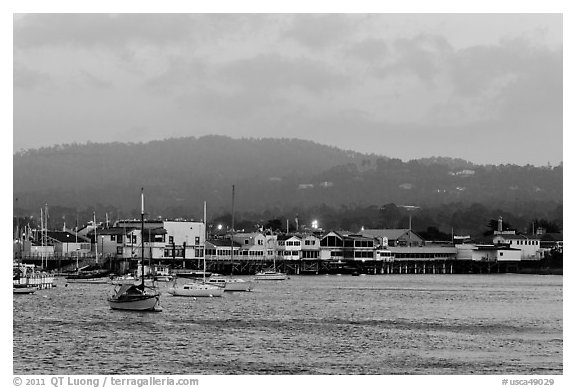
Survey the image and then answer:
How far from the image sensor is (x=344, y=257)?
134750 millimetres

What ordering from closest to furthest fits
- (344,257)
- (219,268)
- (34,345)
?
(34,345) → (219,268) → (344,257)

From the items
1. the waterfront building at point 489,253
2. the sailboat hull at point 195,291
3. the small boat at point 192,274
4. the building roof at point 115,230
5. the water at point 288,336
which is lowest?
the water at point 288,336

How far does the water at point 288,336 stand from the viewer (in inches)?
1454

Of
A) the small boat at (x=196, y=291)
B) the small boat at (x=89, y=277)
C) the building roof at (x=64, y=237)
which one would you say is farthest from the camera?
the building roof at (x=64, y=237)

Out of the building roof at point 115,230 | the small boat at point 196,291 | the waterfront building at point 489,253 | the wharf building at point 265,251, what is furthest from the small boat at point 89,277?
the waterfront building at point 489,253

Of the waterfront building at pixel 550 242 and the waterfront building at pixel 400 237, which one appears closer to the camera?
the waterfront building at pixel 550 242

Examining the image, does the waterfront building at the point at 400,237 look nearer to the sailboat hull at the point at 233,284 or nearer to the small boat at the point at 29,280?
the sailboat hull at the point at 233,284

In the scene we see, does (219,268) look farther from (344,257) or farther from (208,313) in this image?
(208,313)

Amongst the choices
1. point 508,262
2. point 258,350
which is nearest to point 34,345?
point 258,350

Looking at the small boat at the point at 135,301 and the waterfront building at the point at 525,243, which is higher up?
the waterfront building at the point at 525,243

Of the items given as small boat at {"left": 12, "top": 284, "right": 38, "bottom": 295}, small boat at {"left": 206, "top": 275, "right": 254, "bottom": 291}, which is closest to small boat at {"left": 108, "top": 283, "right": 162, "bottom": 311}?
small boat at {"left": 12, "top": 284, "right": 38, "bottom": 295}

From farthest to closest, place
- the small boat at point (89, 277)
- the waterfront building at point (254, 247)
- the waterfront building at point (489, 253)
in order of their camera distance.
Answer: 1. the waterfront building at point (489, 253)
2. the waterfront building at point (254, 247)
3. the small boat at point (89, 277)
